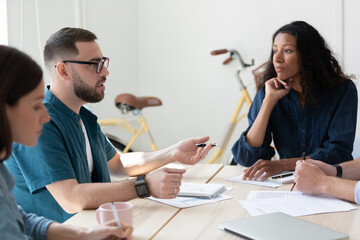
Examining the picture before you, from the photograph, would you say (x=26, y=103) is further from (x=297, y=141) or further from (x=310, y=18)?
(x=310, y=18)

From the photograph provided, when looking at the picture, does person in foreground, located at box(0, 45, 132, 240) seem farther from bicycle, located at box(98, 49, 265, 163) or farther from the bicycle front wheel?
the bicycle front wheel

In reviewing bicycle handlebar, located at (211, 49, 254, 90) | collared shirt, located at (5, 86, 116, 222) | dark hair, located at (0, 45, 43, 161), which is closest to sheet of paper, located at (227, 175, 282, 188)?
collared shirt, located at (5, 86, 116, 222)

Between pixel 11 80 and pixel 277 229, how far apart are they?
0.73 metres

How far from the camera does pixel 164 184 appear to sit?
1414mm

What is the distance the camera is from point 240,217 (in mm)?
1301

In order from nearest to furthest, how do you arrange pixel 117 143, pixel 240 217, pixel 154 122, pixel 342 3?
pixel 240 217 < pixel 342 3 < pixel 117 143 < pixel 154 122

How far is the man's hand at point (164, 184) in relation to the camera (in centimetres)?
142

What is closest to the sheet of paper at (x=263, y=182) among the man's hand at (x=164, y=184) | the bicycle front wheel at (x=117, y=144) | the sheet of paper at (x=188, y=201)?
the sheet of paper at (x=188, y=201)

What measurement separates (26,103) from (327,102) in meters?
1.68

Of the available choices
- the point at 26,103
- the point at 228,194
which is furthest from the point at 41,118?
the point at 228,194

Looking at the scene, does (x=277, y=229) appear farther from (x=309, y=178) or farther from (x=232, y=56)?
(x=232, y=56)

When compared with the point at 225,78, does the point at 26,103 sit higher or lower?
higher

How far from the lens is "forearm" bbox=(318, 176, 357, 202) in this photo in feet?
4.70

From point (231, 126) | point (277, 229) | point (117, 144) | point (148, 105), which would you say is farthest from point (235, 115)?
point (277, 229)
